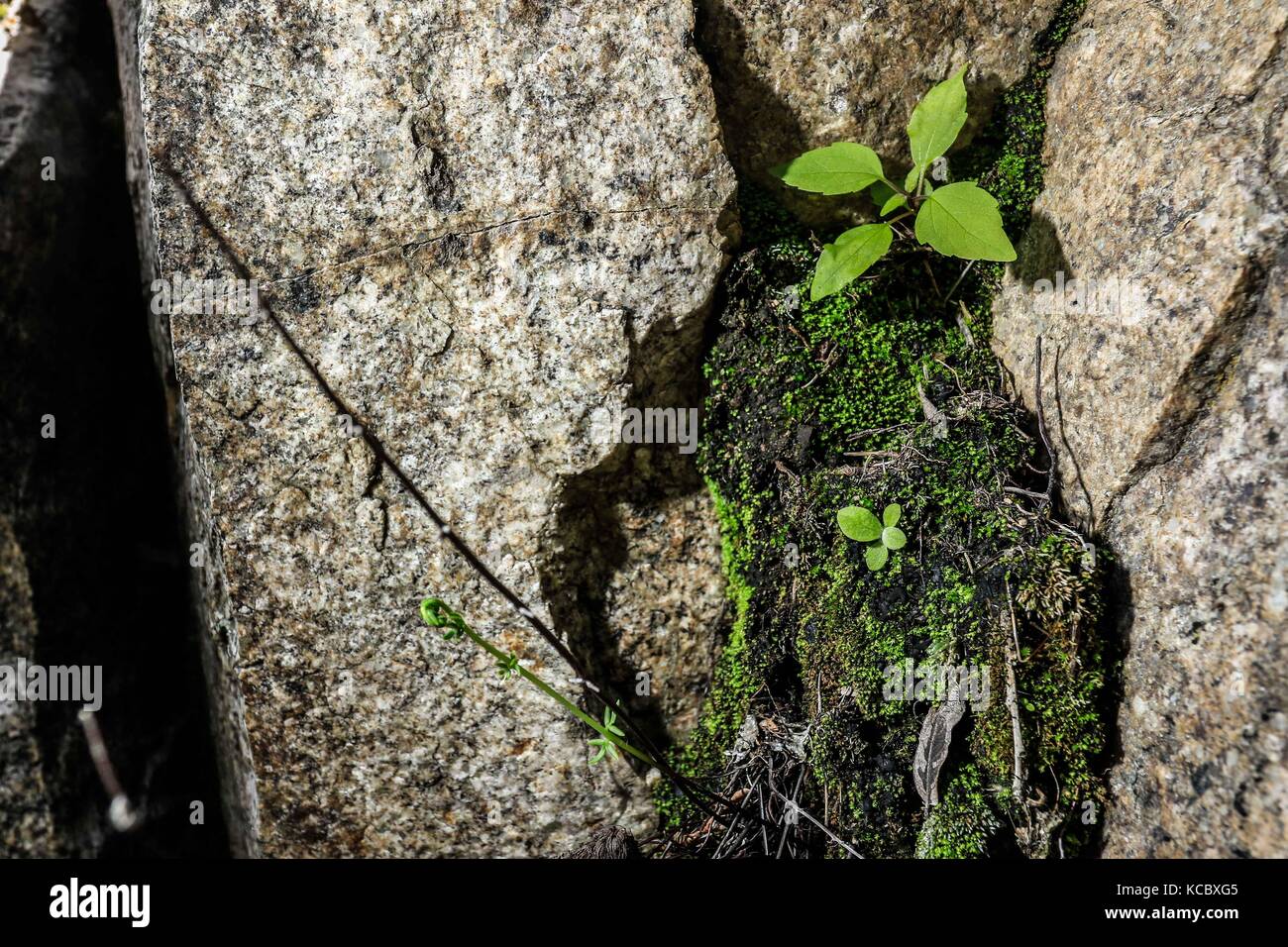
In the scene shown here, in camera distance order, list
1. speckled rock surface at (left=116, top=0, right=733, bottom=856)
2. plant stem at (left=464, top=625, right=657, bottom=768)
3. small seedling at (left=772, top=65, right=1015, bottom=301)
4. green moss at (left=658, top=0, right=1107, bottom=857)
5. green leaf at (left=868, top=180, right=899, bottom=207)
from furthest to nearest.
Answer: green leaf at (left=868, top=180, right=899, bottom=207)
speckled rock surface at (left=116, top=0, right=733, bottom=856)
small seedling at (left=772, top=65, right=1015, bottom=301)
green moss at (left=658, top=0, right=1107, bottom=857)
plant stem at (left=464, top=625, right=657, bottom=768)

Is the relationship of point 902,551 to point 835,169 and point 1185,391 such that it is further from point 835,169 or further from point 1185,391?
point 835,169

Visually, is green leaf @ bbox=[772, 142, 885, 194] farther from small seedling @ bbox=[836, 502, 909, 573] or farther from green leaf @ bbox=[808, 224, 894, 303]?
small seedling @ bbox=[836, 502, 909, 573]

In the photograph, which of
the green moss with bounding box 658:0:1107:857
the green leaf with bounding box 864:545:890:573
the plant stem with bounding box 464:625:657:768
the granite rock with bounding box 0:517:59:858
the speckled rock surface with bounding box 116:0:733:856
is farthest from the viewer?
the granite rock with bounding box 0:517:59:858

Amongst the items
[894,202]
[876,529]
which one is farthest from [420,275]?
[876,529]

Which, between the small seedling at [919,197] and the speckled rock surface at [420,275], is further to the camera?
the speckled rock surface at [420,275]

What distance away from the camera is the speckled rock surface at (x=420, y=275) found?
9.19 ft

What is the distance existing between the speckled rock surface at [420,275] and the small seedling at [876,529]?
0.80 meters

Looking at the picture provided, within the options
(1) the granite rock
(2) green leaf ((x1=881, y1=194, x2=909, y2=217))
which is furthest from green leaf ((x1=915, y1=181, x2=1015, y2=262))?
(1) the granite rock

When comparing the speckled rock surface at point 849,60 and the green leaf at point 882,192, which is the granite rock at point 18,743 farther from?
the green leaf at point 882,192

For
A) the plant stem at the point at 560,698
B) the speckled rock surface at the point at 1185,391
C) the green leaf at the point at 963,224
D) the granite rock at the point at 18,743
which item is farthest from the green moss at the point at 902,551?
the granite rock at the point at 18,743

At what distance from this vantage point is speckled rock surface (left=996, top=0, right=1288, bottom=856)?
7.03 ft

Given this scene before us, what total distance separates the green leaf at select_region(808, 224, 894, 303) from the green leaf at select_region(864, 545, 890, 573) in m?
0.81

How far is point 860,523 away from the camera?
8.75ft

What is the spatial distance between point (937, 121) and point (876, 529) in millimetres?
1280
